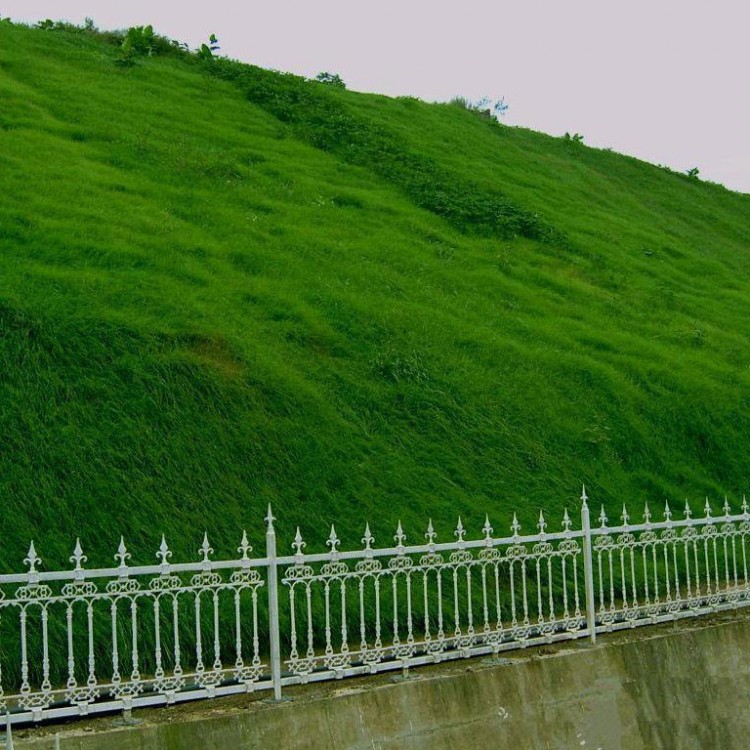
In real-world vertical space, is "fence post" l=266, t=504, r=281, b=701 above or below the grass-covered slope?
below

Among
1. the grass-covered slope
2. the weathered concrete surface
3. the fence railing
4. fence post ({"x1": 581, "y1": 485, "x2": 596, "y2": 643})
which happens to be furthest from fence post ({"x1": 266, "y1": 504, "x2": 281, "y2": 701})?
fence post ({"x1": 581, "y1": 485, "x2": 596, "y2": 643})

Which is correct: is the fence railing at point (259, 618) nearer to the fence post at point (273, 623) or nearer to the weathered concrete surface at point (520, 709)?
the fence post at point (273, 623)

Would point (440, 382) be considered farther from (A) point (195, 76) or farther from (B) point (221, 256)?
(A) point (195, 76)

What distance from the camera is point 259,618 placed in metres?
8.06

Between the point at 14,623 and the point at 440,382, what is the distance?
6.52m

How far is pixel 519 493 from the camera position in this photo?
11.3 meters

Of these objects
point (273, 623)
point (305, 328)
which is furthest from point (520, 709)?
point (305, 328)

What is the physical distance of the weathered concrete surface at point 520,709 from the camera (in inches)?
250

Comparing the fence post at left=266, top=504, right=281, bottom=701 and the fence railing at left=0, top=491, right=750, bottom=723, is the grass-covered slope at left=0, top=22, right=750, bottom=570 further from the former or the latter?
the fence post at left=266, top=504, right=281, bottom=701

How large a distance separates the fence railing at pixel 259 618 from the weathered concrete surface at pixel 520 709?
180 mm

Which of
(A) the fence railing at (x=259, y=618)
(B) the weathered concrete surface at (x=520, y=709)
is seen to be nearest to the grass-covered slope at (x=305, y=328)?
(A) the fence railing at (x=259, y=618)

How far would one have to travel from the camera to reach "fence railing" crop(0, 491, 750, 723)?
21.2ft

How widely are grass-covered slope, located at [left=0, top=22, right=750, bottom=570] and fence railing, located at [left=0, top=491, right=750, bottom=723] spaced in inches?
30.2

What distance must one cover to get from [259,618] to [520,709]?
2.05 meters
